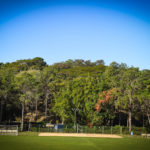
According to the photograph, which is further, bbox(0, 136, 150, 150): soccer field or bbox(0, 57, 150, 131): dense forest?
bbox(0, 57, 150, 131): dense forest

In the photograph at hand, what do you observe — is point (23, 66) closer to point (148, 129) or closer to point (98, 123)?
point (98, 123)

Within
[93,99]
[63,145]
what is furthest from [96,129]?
[63,145]

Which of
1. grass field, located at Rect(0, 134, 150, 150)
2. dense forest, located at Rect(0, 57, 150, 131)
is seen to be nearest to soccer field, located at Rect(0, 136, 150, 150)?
grass field, located at Rect(0, 134, 150, 150)

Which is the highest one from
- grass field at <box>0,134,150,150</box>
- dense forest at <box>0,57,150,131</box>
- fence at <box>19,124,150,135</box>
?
dense forest at <box>0,57,150,131</box>

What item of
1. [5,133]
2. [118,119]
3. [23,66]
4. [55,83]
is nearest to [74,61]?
[23,66]

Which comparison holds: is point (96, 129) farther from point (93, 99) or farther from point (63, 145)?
point (63, 145)

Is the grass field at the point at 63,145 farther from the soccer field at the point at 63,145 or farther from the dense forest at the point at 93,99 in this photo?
the dense forest at the point at 93,99

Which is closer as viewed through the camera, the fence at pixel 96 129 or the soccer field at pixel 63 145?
the soccer field at pixel 63 145

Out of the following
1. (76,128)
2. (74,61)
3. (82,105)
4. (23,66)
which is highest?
(74,61)

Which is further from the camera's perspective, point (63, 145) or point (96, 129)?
point (96, 129)

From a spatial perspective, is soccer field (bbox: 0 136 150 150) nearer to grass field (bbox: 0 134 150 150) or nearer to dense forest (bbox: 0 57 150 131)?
grass field (bbox: 0 134 150 150)

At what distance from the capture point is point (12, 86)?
198 ft

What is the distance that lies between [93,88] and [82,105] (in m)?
5.38

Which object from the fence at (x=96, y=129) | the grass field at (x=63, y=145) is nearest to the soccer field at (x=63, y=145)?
the grass field at (x=63, y=145)
